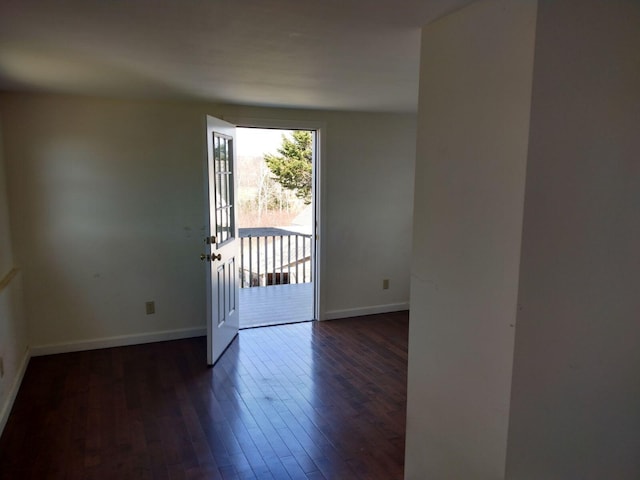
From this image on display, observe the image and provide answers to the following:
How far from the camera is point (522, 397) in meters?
1.53

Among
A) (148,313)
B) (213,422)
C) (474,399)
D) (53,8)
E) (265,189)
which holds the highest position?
(53,8)

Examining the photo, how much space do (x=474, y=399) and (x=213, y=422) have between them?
5.70ft

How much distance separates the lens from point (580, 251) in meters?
1.53

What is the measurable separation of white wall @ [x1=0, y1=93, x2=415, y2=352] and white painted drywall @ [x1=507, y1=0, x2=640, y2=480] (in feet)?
10.2

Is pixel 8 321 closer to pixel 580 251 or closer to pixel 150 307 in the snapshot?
pixel 150 307

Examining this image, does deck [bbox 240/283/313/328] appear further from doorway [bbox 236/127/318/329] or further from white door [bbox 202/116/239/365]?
white door [bbox 202/116/239/365]

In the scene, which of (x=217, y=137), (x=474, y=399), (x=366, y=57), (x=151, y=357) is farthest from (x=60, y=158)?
(x=474, y=399)

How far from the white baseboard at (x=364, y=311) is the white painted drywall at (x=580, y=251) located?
319 centimetres

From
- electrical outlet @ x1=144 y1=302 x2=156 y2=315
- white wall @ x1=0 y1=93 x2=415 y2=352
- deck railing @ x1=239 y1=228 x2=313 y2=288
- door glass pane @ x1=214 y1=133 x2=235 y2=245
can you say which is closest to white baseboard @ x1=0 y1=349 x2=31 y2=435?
white wall @ x1=0 y1=93 x2=415 y2=352

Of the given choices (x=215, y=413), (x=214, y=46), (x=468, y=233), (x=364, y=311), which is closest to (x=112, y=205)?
(x=215, y=413)

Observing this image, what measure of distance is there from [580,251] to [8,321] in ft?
11.0

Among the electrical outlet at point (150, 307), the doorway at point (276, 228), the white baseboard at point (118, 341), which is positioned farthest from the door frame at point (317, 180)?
the electrical outlet at point (150, 307)

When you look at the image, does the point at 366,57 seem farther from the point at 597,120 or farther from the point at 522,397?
the point at 522,397

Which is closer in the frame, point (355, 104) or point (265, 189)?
point (355, 104)
